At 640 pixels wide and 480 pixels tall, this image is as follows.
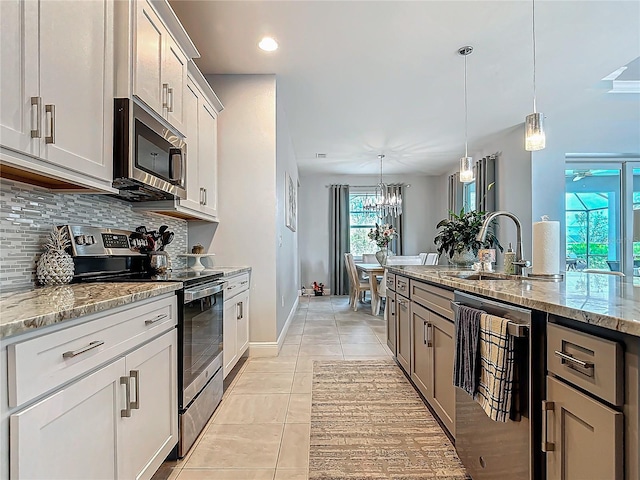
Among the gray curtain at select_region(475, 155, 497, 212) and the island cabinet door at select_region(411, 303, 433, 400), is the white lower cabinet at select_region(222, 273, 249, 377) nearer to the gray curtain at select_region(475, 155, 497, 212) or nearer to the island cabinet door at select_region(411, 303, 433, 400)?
the island cabinet door at select_region(411, 303, 433, 400)

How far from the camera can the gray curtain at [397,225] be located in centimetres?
884

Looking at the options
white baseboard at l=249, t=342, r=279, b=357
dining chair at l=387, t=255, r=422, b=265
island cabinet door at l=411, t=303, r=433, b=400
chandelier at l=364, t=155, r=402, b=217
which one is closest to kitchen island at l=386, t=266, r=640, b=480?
island cabinet door at l=411, t=303, r=433, b=400

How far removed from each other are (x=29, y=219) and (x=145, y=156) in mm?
603

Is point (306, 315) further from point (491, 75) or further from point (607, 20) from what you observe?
point (607, 20)

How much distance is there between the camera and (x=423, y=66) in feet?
11.8

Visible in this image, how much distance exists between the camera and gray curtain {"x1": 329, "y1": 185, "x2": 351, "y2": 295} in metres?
8.70

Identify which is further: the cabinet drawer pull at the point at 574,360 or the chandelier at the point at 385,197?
the chandelier at the point at 385,197

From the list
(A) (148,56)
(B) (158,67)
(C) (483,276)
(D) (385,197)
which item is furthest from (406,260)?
(A) (148,56)

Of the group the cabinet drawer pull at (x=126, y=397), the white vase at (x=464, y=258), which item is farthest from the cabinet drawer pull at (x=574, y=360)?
the white vase at (x=464, y=258)

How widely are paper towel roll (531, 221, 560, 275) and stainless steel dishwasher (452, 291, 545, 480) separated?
63 centimetres

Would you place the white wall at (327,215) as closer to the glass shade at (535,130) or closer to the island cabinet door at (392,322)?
the island cabinet door at (392,322)

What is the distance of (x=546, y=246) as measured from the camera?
1.91 metres

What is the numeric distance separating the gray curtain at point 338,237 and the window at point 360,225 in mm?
305

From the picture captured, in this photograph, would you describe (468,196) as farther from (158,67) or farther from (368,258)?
(158,67)
